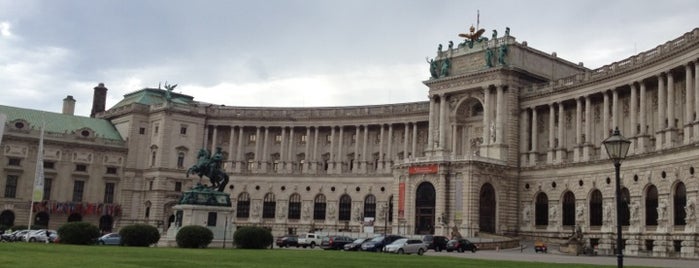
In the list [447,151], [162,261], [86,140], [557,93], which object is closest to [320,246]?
[447,151]

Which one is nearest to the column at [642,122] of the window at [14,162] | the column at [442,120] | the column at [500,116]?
the column at [500,116]

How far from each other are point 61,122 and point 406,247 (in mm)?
73096

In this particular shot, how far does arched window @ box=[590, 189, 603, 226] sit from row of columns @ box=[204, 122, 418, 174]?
103ft

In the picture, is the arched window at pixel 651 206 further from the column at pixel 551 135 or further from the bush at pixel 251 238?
the bush at pixel 251 238

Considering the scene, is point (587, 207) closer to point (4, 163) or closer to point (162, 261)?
point (162, 261)

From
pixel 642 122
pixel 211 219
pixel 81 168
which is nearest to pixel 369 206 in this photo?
pixel 81 168

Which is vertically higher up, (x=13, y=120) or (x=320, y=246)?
(x=13, y=120)

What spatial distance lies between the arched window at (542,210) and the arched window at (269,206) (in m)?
41.2

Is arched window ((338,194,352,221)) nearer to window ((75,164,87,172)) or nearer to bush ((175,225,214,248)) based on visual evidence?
window ((75,164,87,172))

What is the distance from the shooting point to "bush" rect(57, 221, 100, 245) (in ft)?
175

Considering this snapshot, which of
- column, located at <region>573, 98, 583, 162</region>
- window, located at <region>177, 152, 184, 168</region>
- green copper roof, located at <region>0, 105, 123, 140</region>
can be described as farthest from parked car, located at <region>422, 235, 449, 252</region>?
green copper roof, located at <region>0, 105, 123, 140</region>

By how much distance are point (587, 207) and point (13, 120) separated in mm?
77906

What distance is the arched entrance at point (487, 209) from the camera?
3465 inches

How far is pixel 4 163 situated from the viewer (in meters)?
102
